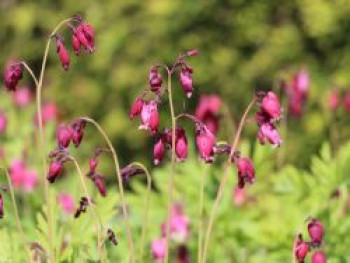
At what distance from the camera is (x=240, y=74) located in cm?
776

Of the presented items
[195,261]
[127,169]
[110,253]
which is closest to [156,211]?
[195,261]

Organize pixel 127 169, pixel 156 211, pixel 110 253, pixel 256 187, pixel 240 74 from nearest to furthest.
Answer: pixel 127 169 < pixel 110 253 < pixel 156 211 < pixel 256 187 < pixel 240 74

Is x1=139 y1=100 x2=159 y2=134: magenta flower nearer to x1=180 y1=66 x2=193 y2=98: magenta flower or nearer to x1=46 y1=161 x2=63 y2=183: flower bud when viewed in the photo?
x1=180 y1=66 x2=193 y2=98: magenta flower

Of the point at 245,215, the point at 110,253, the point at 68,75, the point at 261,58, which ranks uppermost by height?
the point at 68,75

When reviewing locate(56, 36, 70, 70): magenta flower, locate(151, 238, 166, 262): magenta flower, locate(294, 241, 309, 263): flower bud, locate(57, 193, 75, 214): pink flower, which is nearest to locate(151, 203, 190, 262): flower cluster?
locate(151, 238, 166, 262): magenta flower

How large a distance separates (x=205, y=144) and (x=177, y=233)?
1.85 metres

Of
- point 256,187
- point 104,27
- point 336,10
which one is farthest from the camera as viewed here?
point 104,27

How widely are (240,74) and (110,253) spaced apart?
12.5 ft

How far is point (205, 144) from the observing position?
279 centimetres

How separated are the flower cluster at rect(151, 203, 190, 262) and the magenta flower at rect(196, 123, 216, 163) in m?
1.35

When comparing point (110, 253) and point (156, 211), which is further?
point (156, 211)

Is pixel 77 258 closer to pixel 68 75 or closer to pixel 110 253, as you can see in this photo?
pixel 110 253

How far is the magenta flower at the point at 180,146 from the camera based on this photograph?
2832 mm

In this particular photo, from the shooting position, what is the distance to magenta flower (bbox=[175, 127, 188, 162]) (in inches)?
111
